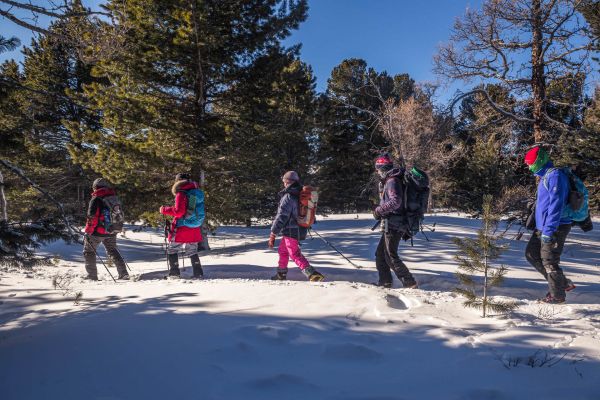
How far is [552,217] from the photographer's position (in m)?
4.23

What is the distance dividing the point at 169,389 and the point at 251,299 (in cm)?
183

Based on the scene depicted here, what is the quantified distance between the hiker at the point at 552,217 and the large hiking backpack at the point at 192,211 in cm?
522

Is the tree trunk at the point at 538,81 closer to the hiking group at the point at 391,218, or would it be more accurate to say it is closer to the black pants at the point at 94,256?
the hiking group at the point at 391,218

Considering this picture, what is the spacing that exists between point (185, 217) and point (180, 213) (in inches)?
5.0

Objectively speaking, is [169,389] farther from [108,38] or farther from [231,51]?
[231,51]

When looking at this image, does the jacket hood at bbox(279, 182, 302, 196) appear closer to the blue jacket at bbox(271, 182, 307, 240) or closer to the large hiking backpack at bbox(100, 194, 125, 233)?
the blue jacket at bbox(271, 182, 307, 240)

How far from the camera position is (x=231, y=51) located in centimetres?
920

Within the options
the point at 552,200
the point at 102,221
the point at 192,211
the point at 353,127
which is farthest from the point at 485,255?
the point at 353,127

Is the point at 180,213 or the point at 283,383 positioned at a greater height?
the point at 180,213

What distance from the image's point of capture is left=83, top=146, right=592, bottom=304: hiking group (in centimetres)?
429

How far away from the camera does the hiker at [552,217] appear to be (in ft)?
13.9

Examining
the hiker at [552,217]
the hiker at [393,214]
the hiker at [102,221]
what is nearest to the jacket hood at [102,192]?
the hiker at [102,221]

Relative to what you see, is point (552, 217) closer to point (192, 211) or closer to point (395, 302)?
point (395, 302)

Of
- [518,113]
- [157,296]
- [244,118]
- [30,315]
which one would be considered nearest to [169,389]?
[157,296]
